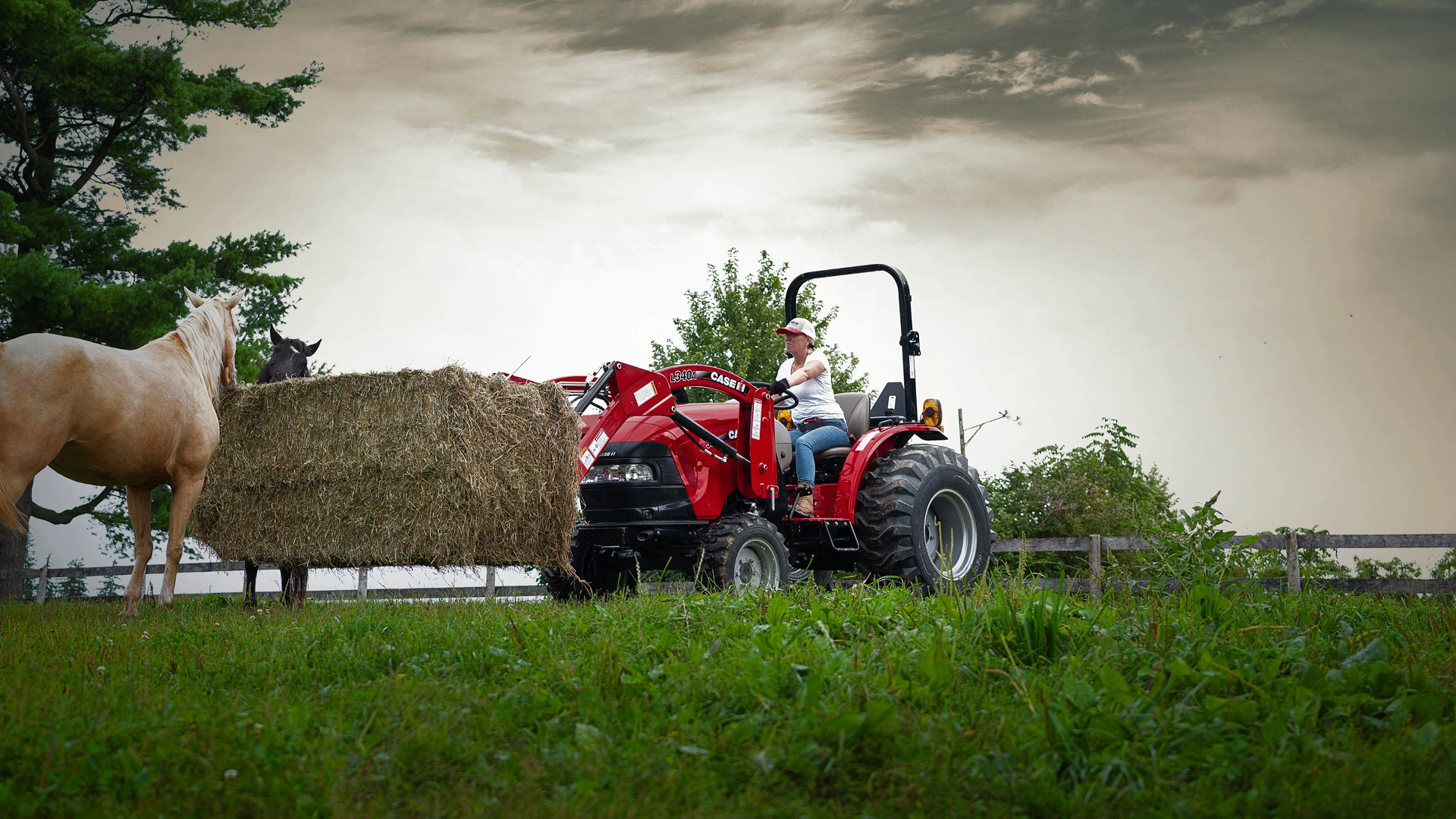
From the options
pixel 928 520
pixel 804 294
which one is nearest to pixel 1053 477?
pixel 804 294

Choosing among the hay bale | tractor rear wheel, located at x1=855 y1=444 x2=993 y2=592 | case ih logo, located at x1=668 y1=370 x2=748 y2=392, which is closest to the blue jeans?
tractor rear wheel, located at x1=855 y1=444 x2=993 y2=592

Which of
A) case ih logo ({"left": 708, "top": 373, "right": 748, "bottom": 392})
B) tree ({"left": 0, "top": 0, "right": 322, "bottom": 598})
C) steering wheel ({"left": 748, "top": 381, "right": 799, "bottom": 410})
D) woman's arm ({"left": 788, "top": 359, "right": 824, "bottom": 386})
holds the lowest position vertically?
steering wheel ({"left": 748, "top": 381, "right": 799, "bottom": 410})

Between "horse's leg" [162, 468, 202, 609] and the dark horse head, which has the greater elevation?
the dark horse head

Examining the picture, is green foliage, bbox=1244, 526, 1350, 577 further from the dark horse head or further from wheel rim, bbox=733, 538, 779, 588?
the dark horse head

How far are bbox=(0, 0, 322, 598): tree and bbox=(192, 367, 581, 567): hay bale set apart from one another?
31.6 ft

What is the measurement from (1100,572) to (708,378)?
263 inches

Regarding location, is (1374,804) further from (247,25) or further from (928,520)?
(247,25)

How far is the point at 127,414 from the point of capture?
23.5 ft

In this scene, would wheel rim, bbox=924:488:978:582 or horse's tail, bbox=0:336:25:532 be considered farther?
wheel rim, bbox=924:488:978:582

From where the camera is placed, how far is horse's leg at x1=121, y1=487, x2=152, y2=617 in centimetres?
761

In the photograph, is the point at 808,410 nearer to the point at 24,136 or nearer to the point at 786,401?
the point at 786,401

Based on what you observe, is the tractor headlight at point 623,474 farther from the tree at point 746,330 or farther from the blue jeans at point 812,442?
the tree at point 746,330

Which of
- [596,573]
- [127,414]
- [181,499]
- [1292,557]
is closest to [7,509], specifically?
[127,414]

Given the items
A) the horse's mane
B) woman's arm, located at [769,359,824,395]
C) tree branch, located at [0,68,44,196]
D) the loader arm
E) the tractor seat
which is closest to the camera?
the loader arm
